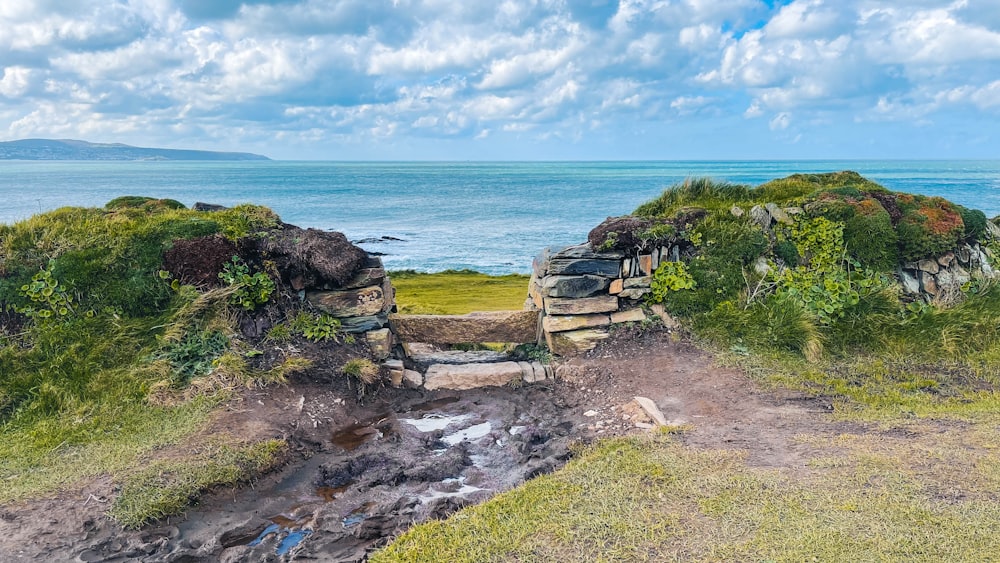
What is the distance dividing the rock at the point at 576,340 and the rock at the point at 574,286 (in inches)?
22.8

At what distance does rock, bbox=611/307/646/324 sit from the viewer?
33.6ft

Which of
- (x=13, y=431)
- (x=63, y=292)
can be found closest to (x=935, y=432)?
(x=13, y=431)

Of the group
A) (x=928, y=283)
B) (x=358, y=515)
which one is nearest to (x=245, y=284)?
(x=358, y=515)

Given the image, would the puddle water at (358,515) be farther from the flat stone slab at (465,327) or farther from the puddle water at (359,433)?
the flat stone slab at (465,327)

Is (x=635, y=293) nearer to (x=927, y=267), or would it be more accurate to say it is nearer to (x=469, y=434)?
(x=469, y=434)

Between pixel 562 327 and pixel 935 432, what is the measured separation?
502 centimetres

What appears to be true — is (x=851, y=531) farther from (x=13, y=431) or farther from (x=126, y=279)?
(x=126, y=279)

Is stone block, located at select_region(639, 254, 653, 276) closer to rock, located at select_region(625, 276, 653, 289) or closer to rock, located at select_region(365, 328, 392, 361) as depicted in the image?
rock, located at select_region(625, 276, 653, 289)

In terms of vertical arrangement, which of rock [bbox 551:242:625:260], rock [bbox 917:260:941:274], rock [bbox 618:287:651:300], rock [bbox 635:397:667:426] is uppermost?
rock [bbox 551:242:625:260]

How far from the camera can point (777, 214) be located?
11.3m

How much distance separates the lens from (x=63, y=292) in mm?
8695

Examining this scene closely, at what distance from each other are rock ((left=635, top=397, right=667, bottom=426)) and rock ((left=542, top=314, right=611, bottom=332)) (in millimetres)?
2268

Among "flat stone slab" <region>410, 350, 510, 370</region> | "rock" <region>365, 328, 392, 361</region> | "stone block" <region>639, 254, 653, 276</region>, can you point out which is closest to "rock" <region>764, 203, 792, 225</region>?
"stone block" <region>639, 254, 653, 276</region>

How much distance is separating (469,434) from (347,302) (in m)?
3.05
